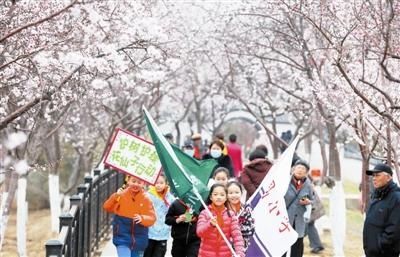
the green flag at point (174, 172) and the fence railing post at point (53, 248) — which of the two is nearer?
the fence railing post at point (53, 248)

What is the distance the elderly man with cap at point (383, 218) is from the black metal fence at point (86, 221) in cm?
336

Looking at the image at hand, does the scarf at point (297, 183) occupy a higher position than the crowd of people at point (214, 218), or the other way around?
the scarf at point (297, 183)

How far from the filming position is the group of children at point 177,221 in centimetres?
715

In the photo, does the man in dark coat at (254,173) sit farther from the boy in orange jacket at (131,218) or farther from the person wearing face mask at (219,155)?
the boy in orange jacket at (131,218)

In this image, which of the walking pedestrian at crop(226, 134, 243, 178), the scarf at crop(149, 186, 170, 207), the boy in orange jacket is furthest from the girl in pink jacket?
the walking pedestrian at crop(226, 134, 243, 178)

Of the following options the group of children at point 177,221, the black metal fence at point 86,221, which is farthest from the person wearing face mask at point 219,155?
the group of children at point 177,221

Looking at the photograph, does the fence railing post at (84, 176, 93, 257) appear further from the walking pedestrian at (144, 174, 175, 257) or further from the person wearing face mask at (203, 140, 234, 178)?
the person wearing face mask at (203, 140, 234, 178)

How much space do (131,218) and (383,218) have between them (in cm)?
285

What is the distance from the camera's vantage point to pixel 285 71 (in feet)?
65.5

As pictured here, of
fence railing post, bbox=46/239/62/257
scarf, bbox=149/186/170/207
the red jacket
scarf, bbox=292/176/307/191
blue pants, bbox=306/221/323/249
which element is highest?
the red jacket

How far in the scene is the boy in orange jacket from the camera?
314 inches

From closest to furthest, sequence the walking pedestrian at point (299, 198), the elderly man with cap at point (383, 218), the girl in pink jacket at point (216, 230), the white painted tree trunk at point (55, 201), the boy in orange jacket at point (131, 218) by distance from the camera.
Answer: the girl in pink jacket at point (216, 230) < the elderly man with cap at point (383, 218) < the boy in orange jacket at point (131, 218) < the walking pedestrian at point (299, 198) < the white painted tree trunk at point (55, 201)

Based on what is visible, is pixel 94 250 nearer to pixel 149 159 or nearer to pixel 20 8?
pixel 149 159

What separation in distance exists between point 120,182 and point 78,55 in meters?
8.79
